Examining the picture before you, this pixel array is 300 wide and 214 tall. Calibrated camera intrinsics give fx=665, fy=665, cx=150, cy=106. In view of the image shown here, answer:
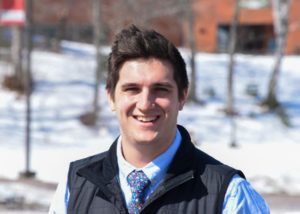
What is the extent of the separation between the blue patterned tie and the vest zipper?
0.12 feet

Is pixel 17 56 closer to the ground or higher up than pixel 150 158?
closer to the ground

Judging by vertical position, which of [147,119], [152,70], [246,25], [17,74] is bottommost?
[17,74]

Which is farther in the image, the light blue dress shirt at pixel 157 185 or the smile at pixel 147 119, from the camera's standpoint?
the smile at pixel 147 119

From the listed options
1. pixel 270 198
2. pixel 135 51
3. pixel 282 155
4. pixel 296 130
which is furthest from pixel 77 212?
pixel 296 130

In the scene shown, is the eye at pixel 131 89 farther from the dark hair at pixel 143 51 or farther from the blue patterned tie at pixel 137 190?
the blue patterned tie at pixel 137 190

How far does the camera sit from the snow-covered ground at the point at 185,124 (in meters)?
14.8

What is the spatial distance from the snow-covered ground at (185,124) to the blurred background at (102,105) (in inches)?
1.4

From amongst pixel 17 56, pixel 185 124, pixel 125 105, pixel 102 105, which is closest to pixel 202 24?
pixel 102 105

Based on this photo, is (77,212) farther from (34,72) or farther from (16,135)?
(34,72)

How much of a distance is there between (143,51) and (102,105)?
19.7m

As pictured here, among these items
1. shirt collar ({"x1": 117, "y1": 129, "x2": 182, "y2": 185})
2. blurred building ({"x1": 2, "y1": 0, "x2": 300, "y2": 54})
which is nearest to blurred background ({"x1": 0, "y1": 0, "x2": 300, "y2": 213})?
blurred building ({"x1": 2, "y1": 0, "x2": 300, "y2": 54})

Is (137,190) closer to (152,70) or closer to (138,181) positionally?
(138,181)

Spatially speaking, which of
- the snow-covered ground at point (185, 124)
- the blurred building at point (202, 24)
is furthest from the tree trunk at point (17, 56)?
the blurred building at point (202, 24)

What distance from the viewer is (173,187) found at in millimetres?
2277
